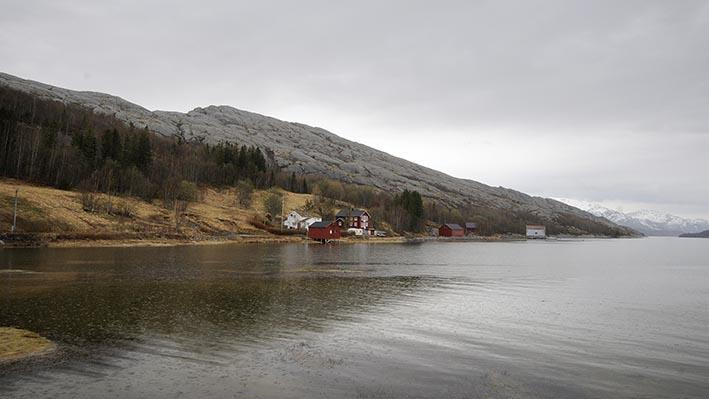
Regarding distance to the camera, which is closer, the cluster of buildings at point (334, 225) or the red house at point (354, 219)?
the cluster of buildings at point (334, 225)

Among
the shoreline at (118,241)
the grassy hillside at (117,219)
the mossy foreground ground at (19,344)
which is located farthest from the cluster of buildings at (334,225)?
the mossy foreground ground at (19,344)

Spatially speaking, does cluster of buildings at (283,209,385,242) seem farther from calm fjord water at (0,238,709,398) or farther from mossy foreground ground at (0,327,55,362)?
mossy foreground ground at (0,327,55,362)

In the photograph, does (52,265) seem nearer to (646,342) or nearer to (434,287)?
(434,287)

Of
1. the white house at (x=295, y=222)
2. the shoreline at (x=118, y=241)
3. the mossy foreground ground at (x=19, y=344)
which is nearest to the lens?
the mossy foreground ground at (x=19, y=344)

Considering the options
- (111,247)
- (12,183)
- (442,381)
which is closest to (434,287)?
(442,381)

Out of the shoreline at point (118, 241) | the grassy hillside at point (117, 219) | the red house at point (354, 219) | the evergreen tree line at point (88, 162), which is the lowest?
the shoreline at point (118, 241)

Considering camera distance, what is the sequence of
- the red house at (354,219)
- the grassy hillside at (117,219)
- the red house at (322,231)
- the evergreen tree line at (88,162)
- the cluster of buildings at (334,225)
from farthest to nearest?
the red house at (354,219)
the cluster of buildings at (334,225)
the red house at (322,231)
the evergreen tree line at (88,162)
the grassy hillside at (117,219)

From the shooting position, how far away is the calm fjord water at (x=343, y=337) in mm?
16719

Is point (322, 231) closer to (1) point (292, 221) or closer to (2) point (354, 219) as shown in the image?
(1) point (292, 221)

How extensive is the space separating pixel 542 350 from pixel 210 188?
168 m

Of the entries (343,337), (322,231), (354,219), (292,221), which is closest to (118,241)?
(322,231)

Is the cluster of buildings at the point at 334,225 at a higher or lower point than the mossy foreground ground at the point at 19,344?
higher

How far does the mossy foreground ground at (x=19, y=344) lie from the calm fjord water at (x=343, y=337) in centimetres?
79

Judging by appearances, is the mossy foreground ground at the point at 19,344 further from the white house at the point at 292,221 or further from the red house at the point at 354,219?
the red house at the point at 354,219
